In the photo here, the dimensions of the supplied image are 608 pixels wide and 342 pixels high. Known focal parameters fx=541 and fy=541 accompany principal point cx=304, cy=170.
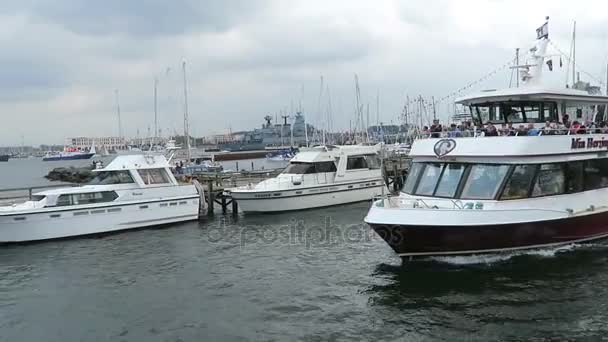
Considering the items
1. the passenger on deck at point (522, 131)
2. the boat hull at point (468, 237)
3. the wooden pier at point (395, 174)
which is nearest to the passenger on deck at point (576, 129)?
the passenger on deck at point (522, 131)

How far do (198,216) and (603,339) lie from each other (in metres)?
20.0

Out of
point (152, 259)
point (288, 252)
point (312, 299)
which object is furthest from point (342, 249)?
point (152, 259)

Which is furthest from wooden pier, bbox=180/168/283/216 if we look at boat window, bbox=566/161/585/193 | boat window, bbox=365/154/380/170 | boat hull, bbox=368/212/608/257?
boat window, bbox=566/161/585/193

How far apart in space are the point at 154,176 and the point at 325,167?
959 centimetres

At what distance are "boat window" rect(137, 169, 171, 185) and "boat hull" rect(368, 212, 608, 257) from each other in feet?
45.8

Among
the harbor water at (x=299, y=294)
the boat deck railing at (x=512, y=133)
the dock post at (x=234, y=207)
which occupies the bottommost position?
the harbor water at (x=299, y=294)

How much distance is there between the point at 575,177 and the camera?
1605 cm

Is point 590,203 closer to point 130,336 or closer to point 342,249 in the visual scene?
point 342,249

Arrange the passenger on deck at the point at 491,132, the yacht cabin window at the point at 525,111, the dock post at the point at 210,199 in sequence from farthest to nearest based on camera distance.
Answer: the dock post at the point at 210,199 → the yacht cabin window at the point at 525,111 → the passenger on deck at the point at 491,132

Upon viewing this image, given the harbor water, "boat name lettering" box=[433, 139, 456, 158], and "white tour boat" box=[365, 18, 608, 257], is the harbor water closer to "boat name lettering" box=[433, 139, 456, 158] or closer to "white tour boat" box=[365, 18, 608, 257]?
"white tour boat" box=[365, 18, 608, 257]

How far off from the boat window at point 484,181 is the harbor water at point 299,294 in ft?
5.68

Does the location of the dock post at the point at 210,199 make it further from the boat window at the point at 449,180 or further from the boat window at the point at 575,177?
the boat window at the point at 575,177

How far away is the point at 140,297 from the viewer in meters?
14.0

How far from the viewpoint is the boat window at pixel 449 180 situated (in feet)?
50.3
